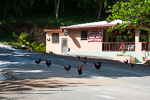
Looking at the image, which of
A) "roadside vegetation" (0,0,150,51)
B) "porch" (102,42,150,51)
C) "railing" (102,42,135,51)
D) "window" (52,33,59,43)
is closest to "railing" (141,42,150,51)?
"porch" (102,42,150,51)

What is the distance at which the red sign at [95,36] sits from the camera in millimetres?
22234

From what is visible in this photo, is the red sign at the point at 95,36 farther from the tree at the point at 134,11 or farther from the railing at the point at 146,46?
the tree at the point at 134,11

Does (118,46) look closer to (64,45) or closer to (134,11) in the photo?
(134,11)

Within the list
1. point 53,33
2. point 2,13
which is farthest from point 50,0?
point 2,13

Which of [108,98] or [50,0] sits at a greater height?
[50,0]

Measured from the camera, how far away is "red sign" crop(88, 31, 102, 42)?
875 inches

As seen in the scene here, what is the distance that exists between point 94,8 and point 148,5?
1239 inches

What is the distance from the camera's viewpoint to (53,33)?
2661 cm

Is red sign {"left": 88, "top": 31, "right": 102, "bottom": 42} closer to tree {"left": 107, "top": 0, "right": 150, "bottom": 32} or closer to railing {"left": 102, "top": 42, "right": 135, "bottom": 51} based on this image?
railing {"left": 102, "top": 42, "right": 135, "bottom": 51}

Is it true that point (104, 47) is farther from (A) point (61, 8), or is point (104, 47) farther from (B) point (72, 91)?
(A) point (61, 8)

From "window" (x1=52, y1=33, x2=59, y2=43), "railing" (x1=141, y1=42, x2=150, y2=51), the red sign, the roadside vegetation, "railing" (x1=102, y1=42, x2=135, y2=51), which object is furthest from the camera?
"window" (x1=52, y1=33, x2=59, y2=43)

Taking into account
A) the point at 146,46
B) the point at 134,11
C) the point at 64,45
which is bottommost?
the point at 146,46

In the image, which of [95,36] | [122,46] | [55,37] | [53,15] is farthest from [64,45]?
[53,15]

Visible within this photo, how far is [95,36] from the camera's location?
2247cm
